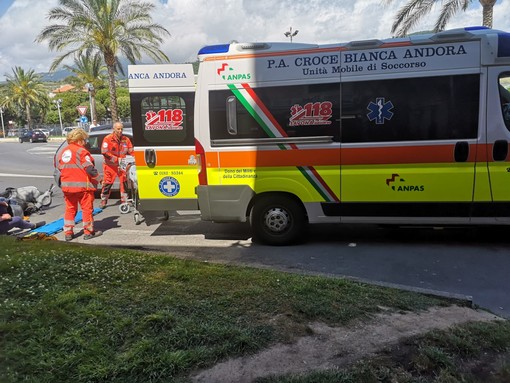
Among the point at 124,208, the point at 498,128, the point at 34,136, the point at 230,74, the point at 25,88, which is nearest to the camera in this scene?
the point at 498,128

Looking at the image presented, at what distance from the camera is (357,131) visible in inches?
236

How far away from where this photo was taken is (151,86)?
699cm

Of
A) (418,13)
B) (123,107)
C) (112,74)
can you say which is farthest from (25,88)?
(418,13)

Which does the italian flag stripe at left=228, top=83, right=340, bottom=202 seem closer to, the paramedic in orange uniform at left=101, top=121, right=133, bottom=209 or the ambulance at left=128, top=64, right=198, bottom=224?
the ambulance at left=128, top=64, right=198, bottom=224

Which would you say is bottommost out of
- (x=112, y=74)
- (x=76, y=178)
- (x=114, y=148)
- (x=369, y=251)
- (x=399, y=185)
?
(x=369, y=251)

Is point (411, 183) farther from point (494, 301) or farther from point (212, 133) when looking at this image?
point (212, 133)

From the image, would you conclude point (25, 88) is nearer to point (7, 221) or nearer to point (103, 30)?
point (103, 30)

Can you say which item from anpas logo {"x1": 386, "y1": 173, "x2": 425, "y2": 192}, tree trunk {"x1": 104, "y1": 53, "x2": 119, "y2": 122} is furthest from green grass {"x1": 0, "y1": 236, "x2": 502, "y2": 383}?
Answer: tree trunk {"x1": 104, "y1": 53, "x2": 119, "y2": 122}

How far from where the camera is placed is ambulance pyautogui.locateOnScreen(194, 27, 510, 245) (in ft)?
18.7

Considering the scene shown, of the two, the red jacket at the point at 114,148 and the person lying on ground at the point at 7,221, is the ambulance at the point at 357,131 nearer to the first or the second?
the person lying on ground at the point at 7,221

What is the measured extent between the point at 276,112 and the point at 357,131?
1175 mm

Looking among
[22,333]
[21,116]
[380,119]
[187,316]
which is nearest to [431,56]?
Result: [380,119]

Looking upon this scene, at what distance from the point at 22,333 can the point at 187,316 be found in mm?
1228

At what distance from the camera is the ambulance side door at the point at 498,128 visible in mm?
5645
